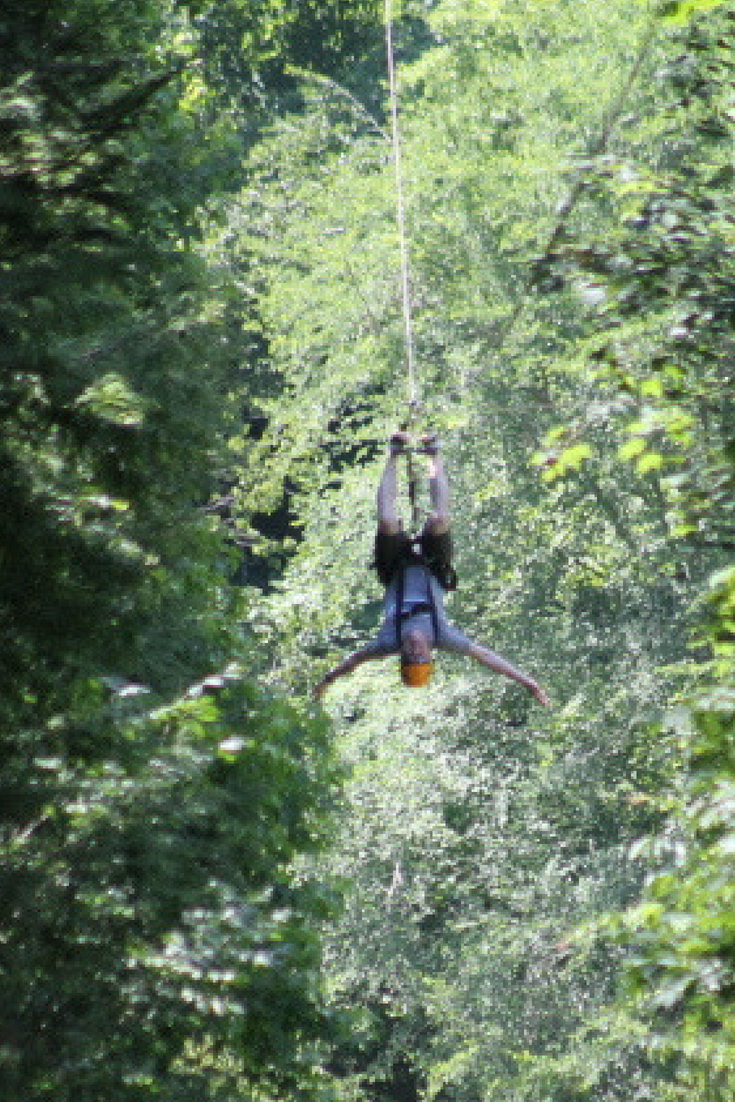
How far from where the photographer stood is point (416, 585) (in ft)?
29.9

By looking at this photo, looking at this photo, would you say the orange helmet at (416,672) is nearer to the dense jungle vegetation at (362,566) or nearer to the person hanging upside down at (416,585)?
the person hanging upside down at (416,585)

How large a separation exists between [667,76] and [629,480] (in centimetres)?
957

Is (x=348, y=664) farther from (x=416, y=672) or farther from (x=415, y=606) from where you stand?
(x=415, y=606)

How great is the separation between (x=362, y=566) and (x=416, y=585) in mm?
9169

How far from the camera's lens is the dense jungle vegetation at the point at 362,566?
21.9 ft

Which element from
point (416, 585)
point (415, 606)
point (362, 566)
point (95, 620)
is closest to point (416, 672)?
point (415, 606)

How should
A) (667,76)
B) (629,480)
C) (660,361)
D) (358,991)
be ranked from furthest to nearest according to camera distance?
(358,991) < (629,480) < (667,76) < (660,361)

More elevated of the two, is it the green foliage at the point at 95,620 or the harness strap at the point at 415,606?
the green foliage at the point at 95,620

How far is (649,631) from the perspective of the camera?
16.5 m

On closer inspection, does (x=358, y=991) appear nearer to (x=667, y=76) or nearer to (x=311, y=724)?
(x=311, y=724)

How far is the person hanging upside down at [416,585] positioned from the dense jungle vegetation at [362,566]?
78 centimetres

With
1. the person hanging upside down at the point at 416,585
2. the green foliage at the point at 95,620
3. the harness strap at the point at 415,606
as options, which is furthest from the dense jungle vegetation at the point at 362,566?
the harness strap at the point at 415,606

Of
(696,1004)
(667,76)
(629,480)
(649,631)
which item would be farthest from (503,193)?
(696,1004)

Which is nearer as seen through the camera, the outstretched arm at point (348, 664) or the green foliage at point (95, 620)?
the green foliage at point (95, 620)
